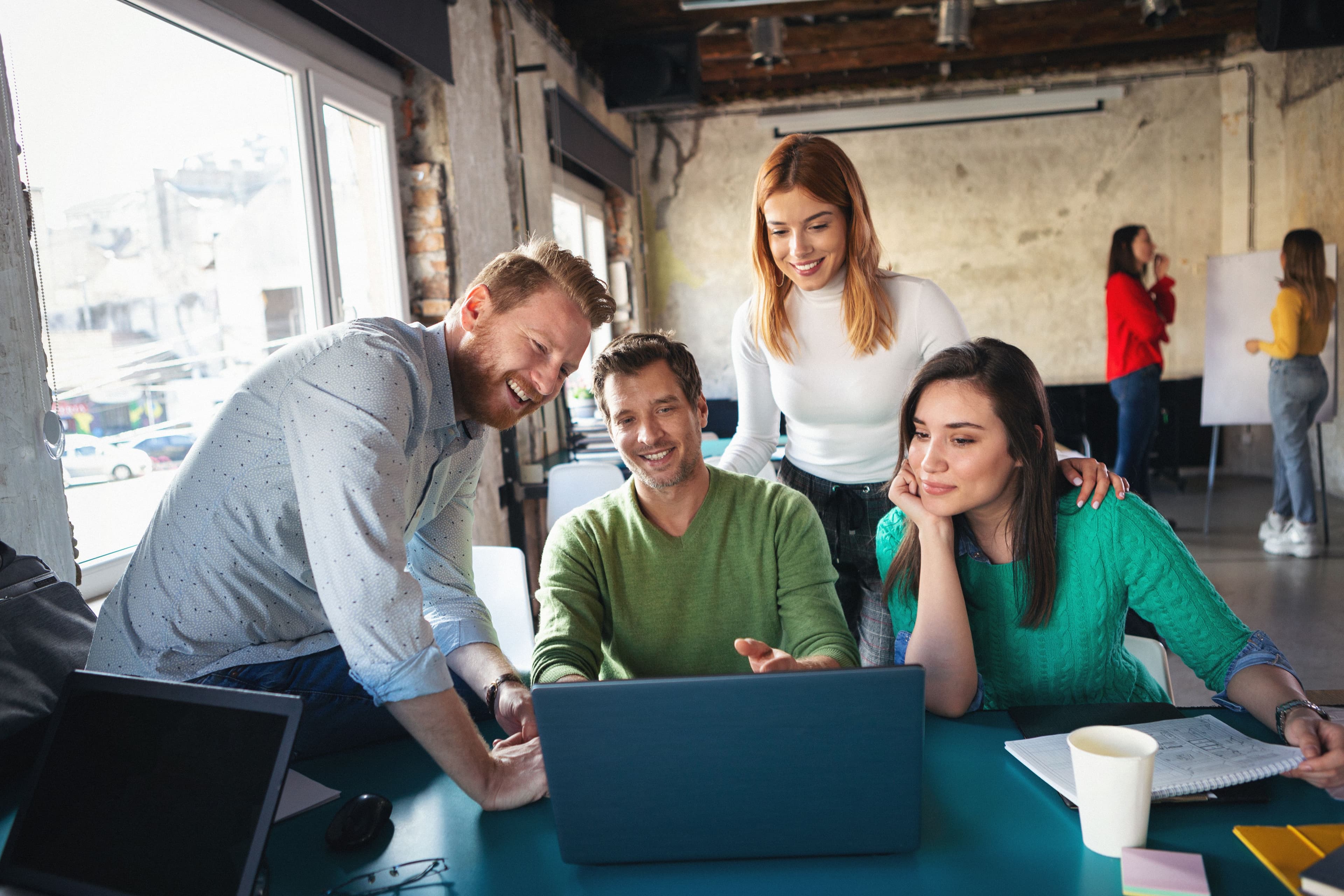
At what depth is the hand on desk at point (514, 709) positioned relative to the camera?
4.17 feet

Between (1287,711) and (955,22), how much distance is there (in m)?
4.77

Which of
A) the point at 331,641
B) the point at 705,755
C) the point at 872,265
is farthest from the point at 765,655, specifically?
the point at 872,265

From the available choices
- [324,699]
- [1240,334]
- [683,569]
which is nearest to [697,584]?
[683,569]

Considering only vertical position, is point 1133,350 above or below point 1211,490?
above

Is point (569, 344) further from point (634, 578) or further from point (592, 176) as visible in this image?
point (592, 176)

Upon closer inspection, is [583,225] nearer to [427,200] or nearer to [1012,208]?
[427,200]

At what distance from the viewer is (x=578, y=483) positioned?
302 cm

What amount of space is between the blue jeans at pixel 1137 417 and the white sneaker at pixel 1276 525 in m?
0.63

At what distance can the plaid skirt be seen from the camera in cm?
204

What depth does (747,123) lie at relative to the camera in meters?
7.30

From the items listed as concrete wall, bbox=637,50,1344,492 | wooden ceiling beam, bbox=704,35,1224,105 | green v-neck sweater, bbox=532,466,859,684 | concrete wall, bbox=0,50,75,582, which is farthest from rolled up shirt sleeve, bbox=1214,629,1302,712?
concrete wall, bbox=637,50,1344,492

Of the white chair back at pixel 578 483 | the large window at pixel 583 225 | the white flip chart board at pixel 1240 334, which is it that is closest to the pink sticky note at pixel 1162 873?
the white chair back at pixel 578 483

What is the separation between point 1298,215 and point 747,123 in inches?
155

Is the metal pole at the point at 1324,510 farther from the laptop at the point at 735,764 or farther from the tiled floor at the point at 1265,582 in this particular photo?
the laptop at the point at 735,764
